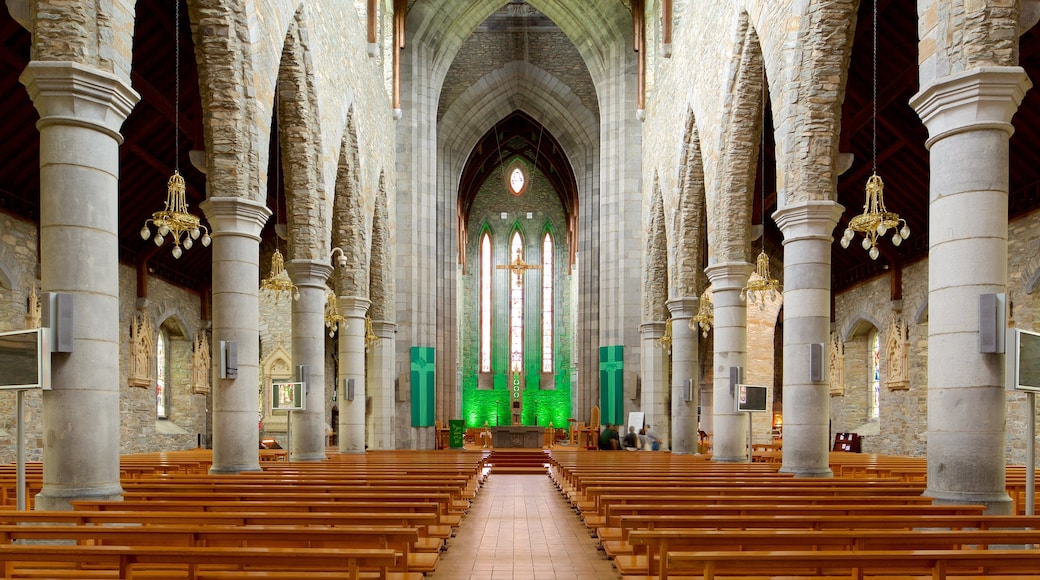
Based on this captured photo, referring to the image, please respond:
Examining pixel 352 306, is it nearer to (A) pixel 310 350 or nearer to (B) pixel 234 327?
(A) pixel 310 350

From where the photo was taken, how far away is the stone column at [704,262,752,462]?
1578cm

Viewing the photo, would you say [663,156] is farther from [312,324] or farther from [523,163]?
[523,163]

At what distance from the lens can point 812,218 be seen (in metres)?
11.7

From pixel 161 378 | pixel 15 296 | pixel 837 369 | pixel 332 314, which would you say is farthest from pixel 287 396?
pixel 837 369

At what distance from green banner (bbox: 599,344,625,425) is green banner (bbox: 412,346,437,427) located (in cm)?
495

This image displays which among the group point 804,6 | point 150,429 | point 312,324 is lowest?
point 150,429

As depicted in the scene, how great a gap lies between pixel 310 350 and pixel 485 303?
2928 centimetres

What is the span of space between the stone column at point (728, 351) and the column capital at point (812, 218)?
12.7ft

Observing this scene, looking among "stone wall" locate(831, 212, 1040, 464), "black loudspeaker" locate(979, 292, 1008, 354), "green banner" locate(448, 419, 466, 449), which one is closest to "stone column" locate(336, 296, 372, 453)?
"green banner" locate(448, 419, 466, 449)

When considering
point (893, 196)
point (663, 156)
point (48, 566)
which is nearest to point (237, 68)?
point (48, 566)

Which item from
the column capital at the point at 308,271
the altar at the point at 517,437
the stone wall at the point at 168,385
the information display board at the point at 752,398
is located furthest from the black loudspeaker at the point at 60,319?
the altar at the point at 517,437

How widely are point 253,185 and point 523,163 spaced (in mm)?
30002

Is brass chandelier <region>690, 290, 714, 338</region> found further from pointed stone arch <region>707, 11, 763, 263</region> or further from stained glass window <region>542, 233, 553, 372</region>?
stained glass window <region>542, 233, 553, 372</region>

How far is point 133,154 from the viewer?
1889 centimetres
